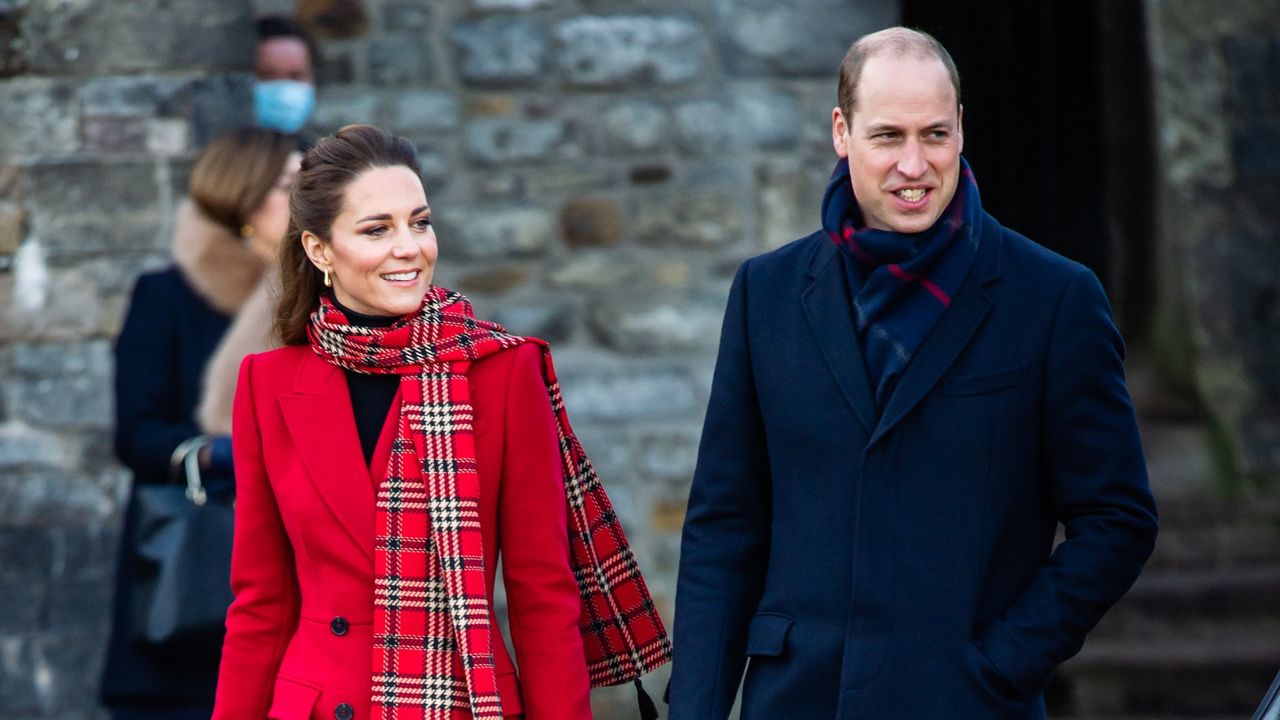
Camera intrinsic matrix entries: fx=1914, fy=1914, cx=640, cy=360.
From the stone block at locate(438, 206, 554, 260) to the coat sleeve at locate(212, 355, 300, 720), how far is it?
2925 millimetres

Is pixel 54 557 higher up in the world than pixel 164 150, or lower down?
lower down

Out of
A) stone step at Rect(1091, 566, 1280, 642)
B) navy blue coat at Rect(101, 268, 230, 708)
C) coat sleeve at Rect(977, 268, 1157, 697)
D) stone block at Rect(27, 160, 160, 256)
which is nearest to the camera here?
coat sleeve at Rect(977, 268, 1157, 697)

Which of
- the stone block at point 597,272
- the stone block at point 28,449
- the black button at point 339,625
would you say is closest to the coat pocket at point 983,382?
the black button at point 339,625

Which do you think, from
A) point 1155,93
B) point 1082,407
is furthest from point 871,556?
point 1155,93

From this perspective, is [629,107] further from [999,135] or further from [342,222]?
[999,135]

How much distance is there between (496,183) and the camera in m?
6.08

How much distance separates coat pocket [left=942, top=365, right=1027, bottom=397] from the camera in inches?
115

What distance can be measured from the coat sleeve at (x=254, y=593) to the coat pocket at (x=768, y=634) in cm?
75

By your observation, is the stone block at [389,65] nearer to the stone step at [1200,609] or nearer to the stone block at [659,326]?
the stone block at [659,326]

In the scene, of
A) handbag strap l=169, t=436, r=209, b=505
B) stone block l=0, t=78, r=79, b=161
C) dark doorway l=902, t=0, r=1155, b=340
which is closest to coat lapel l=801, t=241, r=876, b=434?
handbag strap l=169, t=436, r=209, b=505

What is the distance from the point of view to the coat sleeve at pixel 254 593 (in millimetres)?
3084

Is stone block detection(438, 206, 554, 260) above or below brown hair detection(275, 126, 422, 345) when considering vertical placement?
below

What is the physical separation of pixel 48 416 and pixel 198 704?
2119mm

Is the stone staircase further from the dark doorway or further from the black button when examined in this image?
the black button
